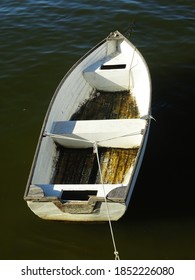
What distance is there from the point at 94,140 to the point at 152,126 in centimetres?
257

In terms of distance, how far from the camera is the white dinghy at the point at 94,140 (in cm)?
719

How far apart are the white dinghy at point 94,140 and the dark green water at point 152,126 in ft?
2.78

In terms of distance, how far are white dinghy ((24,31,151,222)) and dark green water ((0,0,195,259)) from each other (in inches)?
33.3

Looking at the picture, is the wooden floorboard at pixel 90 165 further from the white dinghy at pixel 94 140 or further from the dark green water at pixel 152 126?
the dark green water at pixel 152 126

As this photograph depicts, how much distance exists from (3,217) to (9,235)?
59 cm

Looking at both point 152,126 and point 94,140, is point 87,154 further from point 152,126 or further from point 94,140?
point 152,126

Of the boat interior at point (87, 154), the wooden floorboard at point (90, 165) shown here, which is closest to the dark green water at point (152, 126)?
the wooden floorboard at point (90, 165)

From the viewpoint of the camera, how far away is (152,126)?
35.4 feet

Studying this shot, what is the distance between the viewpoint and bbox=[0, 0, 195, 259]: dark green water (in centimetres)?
786

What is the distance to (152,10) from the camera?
1653 cm

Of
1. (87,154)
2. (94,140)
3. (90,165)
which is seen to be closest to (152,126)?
(94,140)

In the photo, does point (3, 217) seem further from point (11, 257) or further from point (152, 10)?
point (152, 10)

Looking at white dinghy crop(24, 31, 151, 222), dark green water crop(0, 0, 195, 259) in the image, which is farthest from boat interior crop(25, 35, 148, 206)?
dark green water crop(0, 0, 195, 259)

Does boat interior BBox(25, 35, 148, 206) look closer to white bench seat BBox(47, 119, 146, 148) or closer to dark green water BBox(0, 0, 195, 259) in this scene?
white bench seat BBox(47, 119, 146, 148)
